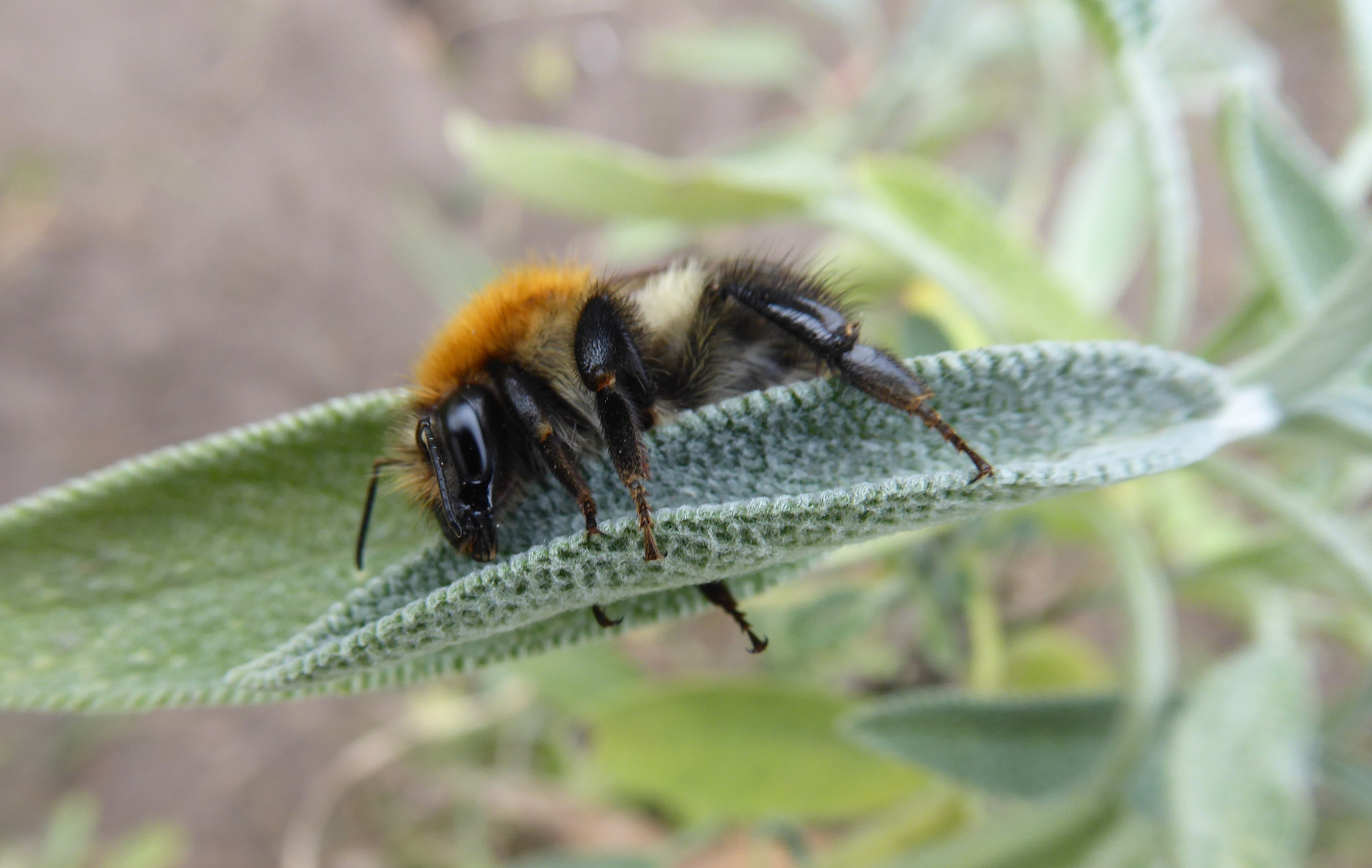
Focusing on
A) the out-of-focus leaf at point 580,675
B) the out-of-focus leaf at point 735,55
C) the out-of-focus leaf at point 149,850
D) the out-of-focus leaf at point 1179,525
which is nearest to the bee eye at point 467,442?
the out-of-focus leaf at point 580,675

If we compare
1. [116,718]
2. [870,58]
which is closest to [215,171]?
[116,718]

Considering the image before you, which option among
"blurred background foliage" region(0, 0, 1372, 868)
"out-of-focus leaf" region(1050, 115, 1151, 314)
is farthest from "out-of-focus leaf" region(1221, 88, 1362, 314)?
"out-of-focus leaf" region(1050, 115, 1151, 314)

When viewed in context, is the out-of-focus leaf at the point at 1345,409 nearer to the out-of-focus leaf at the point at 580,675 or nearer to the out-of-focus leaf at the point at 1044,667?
the out-of-focus leaf at the point at 1044,667

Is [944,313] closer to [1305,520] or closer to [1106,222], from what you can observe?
[1106,222]

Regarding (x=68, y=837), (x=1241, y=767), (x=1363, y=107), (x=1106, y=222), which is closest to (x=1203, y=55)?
(x=1106, y=222)

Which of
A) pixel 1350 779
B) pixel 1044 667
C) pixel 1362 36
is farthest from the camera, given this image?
pixel 1044 667
